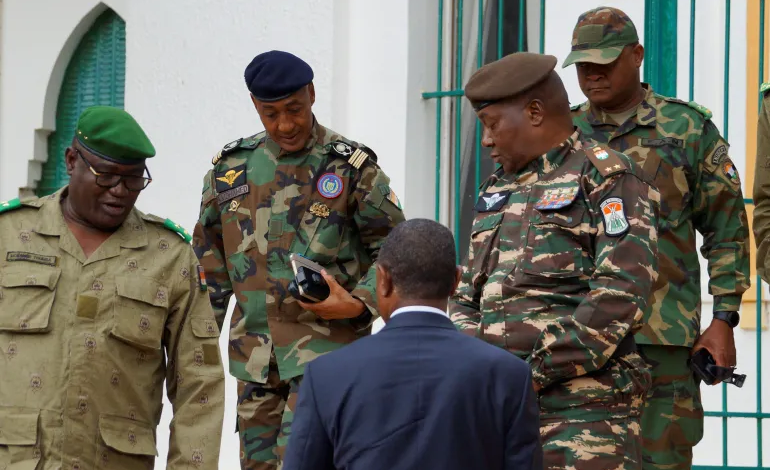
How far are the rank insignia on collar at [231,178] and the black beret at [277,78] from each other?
320 millimetres

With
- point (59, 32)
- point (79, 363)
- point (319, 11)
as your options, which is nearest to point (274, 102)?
point (79, 363)

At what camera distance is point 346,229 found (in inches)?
203

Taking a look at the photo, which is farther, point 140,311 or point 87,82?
point 87,82

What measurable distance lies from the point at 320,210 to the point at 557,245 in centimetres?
134

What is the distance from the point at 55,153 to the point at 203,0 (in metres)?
1.71

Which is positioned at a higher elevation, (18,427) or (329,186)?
(329,186)

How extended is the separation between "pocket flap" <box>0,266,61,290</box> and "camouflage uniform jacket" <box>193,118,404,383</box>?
1.11 m

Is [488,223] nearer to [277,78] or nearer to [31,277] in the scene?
[277,78]

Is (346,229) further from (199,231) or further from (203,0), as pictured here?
(203,0)

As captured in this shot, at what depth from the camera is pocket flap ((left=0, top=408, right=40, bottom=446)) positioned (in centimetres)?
404

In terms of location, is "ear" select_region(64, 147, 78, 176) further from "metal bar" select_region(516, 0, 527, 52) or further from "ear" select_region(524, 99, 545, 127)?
"metal bar" select_region(516, 0, 527, 52)

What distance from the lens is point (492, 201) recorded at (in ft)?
13.9

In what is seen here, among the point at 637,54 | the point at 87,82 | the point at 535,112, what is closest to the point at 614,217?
the point at 535,112

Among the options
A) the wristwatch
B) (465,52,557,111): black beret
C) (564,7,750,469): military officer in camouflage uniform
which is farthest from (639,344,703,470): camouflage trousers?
(465,52,557,111): black beret
